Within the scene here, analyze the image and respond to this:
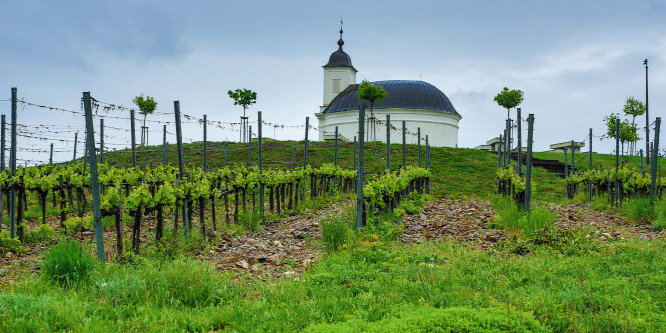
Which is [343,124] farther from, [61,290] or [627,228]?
[61,290]

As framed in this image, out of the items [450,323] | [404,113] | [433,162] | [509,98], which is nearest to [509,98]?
[509,98]

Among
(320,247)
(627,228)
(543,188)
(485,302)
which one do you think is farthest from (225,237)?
(543,188)

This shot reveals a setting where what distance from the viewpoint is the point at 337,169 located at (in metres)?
19.1

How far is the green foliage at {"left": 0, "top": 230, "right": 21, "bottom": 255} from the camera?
28.5 feet

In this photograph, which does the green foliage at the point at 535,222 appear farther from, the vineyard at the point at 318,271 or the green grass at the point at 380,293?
the green grass at the point at 380,293

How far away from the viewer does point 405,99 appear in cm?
4775

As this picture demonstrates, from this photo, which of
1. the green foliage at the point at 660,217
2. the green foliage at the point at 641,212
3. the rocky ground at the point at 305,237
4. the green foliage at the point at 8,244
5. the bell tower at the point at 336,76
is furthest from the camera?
the bell tower at the point at 336,76

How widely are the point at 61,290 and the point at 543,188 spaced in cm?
2171

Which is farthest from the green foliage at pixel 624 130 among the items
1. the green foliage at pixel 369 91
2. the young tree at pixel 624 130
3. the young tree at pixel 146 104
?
the young tree at pixel 146 104

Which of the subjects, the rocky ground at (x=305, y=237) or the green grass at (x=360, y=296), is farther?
the rocky ground at (x=305, y=237)

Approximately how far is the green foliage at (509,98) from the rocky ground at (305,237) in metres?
28.5

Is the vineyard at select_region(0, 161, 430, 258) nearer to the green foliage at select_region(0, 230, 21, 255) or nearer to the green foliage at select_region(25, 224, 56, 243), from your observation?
the green foliage at select_region(25, 224, 56, 243)

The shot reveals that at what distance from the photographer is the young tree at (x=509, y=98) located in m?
41.6

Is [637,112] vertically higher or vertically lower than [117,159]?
higher
